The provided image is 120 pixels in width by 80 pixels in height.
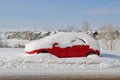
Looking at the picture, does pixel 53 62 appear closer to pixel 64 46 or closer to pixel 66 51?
pixel 66 51

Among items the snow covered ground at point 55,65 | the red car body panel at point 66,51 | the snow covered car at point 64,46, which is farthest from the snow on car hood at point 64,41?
the snow covered ground at point 55,65

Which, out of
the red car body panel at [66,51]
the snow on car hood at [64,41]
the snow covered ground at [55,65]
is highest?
the snow on car hood at [64,41]

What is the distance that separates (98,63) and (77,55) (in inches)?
67.7

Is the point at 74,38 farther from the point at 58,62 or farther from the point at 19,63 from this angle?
the point at 19,63

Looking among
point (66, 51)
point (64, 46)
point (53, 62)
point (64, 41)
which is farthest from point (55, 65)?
point (64, 41)

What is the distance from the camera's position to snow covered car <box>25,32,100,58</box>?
18750mm

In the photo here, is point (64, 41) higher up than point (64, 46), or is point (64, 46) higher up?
point (64, 41)

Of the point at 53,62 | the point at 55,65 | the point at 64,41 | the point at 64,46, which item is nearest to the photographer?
the point at 55,65

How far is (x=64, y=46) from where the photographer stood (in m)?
18.9

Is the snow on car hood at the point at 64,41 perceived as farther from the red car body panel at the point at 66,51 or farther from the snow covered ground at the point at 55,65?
the snow covered ground at the point at 55,65

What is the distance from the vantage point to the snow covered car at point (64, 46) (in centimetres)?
1875

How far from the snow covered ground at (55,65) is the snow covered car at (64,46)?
0.68m

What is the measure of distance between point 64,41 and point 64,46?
45cm

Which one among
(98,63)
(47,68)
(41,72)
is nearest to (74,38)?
(98,63)
